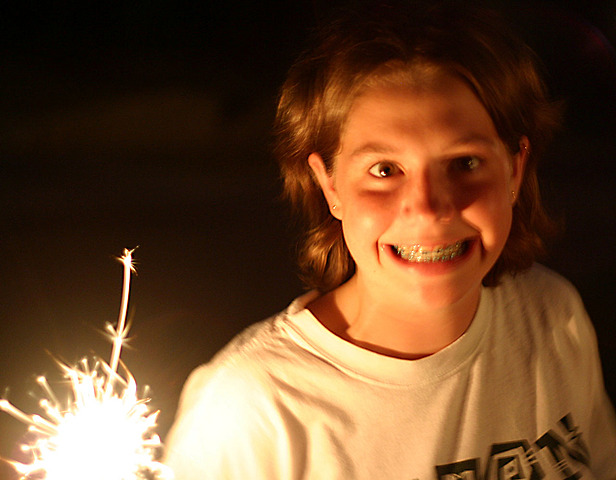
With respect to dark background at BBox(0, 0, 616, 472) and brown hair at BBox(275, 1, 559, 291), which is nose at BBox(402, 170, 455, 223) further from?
dark background at BBox(0, 0, 616, 472)

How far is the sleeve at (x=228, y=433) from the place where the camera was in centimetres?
92

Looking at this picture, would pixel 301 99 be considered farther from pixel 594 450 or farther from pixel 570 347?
pixel 594 450

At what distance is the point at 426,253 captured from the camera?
92 cm

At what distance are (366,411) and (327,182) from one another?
1.07 ft

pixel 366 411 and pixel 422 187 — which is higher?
pixel 422 187

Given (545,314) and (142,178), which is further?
(545,314)

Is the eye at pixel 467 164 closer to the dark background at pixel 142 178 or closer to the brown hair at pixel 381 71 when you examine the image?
the brown hair at pixel 381 71

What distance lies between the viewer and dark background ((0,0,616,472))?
0.92 metres

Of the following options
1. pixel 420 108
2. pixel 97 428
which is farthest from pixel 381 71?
pixel 97 428

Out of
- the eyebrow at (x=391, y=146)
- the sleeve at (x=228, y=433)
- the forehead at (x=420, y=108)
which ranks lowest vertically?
the sleeve at (x=228, y=433)

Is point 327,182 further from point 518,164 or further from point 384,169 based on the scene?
point 518,164

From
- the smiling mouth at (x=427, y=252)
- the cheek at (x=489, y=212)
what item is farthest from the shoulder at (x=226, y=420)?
the cheek at (x=489, y=212)

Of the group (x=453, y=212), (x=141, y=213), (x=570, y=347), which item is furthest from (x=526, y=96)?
(x=141, y=213)

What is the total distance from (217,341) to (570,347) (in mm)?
566
